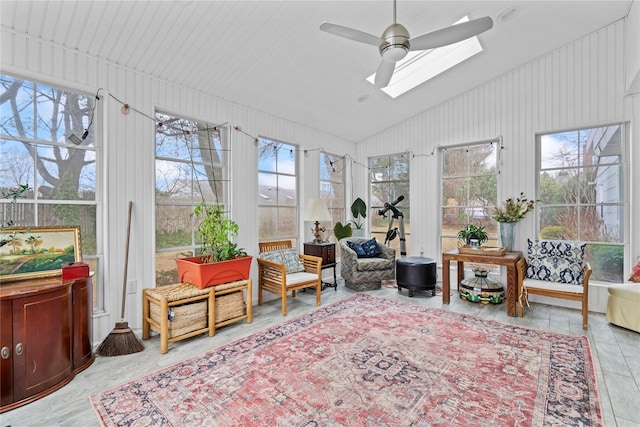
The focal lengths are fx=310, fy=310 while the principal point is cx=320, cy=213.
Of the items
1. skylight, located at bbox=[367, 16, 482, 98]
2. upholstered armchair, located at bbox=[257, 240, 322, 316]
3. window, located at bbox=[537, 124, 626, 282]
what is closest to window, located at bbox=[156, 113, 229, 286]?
upholstered armchair, located at bbox=[257, 240, 322, 316]

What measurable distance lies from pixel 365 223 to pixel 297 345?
363 centimetres

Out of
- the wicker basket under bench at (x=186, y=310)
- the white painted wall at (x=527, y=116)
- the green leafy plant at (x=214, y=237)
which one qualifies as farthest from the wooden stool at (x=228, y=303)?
the white painted wall at (x=527, y=116)

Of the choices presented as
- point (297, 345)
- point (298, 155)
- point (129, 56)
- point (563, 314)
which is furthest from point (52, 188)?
point (563, 314)

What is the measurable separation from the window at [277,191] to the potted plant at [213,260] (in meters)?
1.09

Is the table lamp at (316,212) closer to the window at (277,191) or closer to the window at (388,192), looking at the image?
the window at (277,191)

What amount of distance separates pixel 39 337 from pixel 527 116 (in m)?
5.84

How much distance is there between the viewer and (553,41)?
3.96 meters

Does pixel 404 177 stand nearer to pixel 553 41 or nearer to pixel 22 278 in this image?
pixel 553 41

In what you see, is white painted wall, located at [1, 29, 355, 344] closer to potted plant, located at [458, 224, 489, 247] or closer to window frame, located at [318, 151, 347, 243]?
window frame, located at [318, 151, 347, 243]

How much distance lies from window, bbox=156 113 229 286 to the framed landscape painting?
2.75 feet

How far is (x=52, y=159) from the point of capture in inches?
108

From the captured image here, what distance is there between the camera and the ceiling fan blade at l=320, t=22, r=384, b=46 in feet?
7.39

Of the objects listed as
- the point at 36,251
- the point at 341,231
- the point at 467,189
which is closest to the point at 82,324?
the point at 36,251

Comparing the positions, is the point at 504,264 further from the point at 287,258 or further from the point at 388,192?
the point at 287,258
